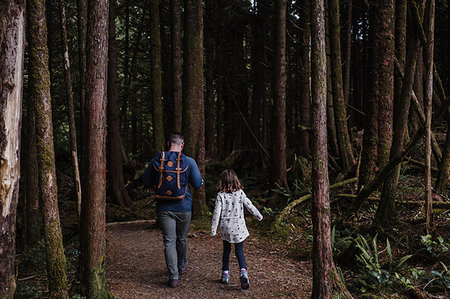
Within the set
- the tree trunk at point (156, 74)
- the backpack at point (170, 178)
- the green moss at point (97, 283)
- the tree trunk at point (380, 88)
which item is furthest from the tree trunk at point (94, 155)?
the tree trunk at point (156, 74)

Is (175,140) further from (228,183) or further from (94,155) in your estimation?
(94,155)

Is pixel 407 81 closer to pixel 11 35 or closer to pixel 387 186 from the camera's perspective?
pixel 387 186

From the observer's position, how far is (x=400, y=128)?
6008mm

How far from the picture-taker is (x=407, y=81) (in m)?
6.06

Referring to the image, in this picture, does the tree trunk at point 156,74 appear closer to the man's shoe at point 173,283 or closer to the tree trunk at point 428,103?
the man's shoe at point 173,283

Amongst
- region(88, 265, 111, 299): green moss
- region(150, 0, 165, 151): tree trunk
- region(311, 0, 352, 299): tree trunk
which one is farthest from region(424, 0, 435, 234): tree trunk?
region(150, 0, 165, 151): tree trunk

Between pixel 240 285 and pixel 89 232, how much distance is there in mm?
2476

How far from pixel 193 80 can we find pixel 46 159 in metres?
5.69

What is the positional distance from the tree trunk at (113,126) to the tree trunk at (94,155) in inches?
283

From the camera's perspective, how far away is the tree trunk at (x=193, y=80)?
927 cm

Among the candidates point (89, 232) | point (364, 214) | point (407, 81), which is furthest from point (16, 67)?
point (364, 214)

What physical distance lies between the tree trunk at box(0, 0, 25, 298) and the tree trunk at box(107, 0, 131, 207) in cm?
829

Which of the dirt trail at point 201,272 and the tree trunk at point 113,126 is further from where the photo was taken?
the tree trunk at point 113,126

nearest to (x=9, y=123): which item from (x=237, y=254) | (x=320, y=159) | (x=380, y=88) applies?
(x=320, y=159)
